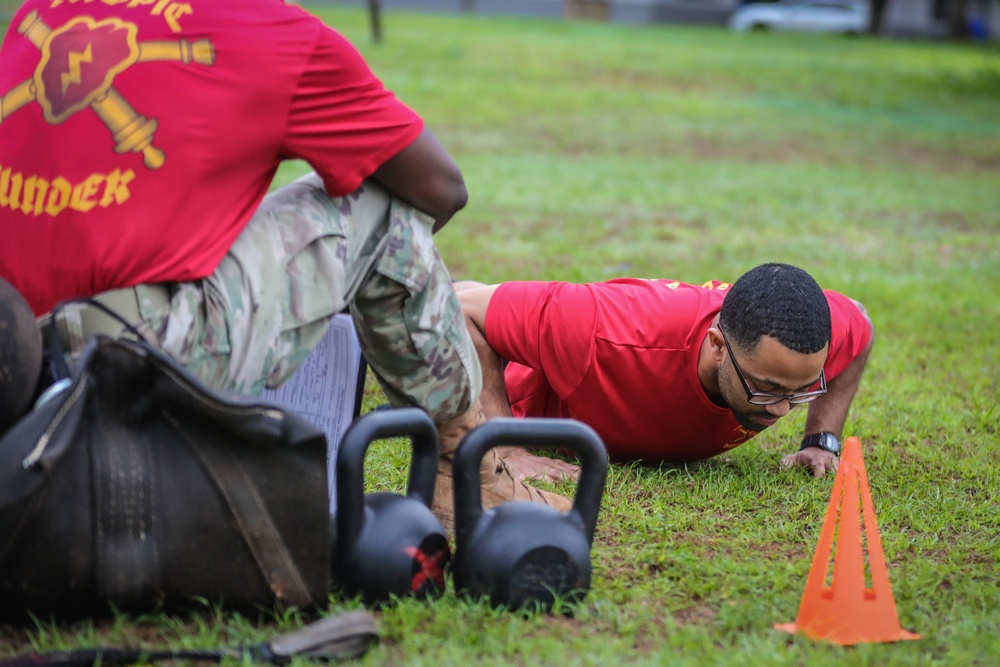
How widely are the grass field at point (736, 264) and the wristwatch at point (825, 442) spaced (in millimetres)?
168

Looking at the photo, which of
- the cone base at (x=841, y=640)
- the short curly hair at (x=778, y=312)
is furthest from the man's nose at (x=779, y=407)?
the cone base at (x=841, y=640)

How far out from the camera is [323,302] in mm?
2818

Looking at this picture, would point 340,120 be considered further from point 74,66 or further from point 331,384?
point 331,384

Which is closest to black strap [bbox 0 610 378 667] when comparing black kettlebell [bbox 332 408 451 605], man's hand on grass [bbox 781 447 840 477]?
black kettlebell [bbox 332 408 451 605]

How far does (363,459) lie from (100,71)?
1.07 meters

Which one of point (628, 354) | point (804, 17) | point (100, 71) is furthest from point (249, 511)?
point (804, 17)

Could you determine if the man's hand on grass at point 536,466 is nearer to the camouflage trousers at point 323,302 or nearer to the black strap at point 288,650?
the camouflage trousers at point 323,302

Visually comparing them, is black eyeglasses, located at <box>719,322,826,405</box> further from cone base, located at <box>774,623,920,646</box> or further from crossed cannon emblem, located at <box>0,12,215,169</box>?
crossed cannon emblem, located at <box>0,12,215,169</box>

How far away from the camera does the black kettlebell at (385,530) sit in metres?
2.70

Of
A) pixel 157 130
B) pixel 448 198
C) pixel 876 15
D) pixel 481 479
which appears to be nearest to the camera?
pixel 157 130

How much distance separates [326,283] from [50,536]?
2.78ft

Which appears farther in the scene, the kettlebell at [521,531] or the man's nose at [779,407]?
the man's nose at [779,407]

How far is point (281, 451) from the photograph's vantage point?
8.43 feet

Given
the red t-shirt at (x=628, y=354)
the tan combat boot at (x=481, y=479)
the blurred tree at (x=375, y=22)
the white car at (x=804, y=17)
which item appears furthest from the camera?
the white car at (x=804, y=17)
